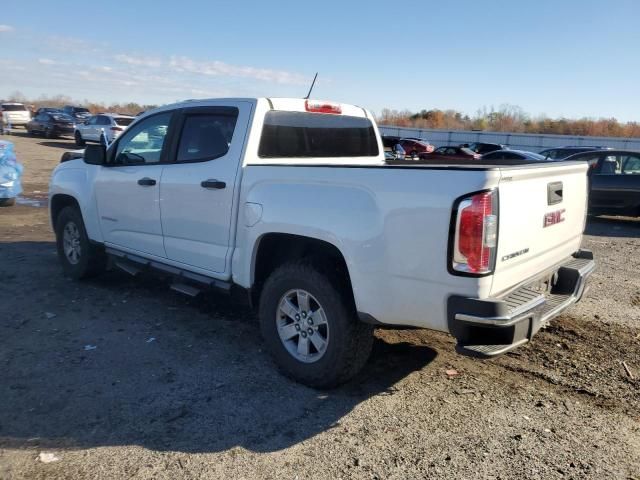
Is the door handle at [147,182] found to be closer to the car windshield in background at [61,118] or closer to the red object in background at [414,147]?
the red object in background at [414,147]

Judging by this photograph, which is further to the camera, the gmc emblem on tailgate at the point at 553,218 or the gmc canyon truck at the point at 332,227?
the gmc emblem on tailgate at the point at 553,218

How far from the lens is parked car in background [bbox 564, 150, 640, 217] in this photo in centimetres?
1147

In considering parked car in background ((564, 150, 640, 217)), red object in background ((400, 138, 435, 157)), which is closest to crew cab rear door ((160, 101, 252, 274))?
parked car in background ((564, 150, 640, 217))

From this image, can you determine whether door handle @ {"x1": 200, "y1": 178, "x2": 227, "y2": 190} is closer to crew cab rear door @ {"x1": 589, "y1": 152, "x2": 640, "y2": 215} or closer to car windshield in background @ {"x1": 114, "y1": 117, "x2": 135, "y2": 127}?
crew cab rear door @ {"x1": 589, "y1": 152, "x2": 640, "y2": 215}

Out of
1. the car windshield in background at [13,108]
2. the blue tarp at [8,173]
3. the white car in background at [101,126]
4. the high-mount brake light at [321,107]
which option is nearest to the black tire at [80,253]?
the high-mount brake light at [321,107]

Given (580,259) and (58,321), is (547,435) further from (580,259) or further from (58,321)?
(58,321)

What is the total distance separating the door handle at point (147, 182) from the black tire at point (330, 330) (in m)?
1.78

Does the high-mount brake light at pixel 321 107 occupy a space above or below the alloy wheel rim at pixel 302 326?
above

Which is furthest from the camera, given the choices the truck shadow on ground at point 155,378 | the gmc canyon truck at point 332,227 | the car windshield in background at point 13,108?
the car windshield in background at point 13,108

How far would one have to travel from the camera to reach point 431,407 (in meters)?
3.61

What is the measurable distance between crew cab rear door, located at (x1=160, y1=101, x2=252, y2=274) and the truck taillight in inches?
75.9

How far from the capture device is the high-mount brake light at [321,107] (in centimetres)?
480

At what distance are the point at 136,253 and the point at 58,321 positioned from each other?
0.97 m

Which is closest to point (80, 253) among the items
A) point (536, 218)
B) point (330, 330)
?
point (330, 330)
